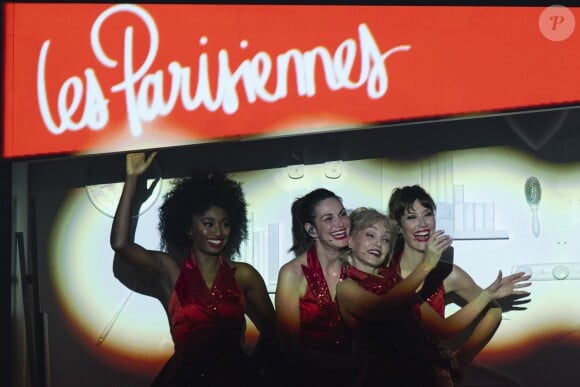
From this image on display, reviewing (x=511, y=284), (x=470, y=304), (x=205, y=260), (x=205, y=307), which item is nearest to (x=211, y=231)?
(x=205, y=260)

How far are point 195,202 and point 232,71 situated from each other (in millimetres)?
540

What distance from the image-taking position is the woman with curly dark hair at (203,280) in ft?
13.4

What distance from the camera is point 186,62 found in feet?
13.5

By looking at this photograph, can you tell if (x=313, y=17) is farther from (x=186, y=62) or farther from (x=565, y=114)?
(x=565, y=114)

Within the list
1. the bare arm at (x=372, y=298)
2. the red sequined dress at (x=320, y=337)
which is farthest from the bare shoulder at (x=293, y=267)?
the bare arm at (x=372, y=298)

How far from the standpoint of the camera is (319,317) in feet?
13.5

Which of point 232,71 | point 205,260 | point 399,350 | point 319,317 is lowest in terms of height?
point 399,350

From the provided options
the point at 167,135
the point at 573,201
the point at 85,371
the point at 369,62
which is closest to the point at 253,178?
the point at 167,135

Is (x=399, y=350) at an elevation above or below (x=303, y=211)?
below

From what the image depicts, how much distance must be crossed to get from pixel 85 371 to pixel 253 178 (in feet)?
3.29

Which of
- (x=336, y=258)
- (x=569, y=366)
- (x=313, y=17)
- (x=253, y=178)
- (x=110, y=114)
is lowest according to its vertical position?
(x=569, y=366)

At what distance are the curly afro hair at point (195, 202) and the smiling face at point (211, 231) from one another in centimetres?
2

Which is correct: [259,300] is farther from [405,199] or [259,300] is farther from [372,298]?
[405,199]

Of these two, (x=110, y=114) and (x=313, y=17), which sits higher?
(x=313, y=17)
